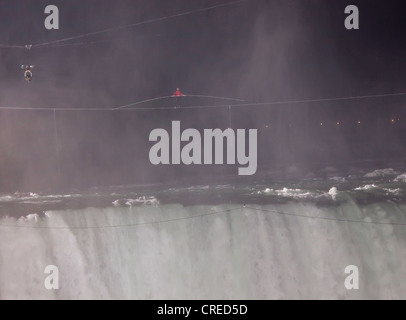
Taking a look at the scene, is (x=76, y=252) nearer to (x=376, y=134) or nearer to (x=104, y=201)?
(x=104, y=201)

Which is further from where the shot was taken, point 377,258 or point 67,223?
point 377,258

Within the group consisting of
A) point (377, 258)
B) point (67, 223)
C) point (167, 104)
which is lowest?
point (377, 258)

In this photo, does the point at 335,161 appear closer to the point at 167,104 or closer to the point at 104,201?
the point at 167,104

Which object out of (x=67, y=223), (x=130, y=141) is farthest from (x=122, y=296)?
(x=130, y=141)

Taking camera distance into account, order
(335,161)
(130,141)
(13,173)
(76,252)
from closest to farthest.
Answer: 1. (76,252)
2. (13,173)
3. (130,141)
4. (335,161)

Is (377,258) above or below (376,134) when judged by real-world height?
below

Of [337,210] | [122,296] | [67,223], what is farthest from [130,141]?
[337,210]

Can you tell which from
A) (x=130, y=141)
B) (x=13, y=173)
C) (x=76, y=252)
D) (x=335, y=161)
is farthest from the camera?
(x=335, y=161)
